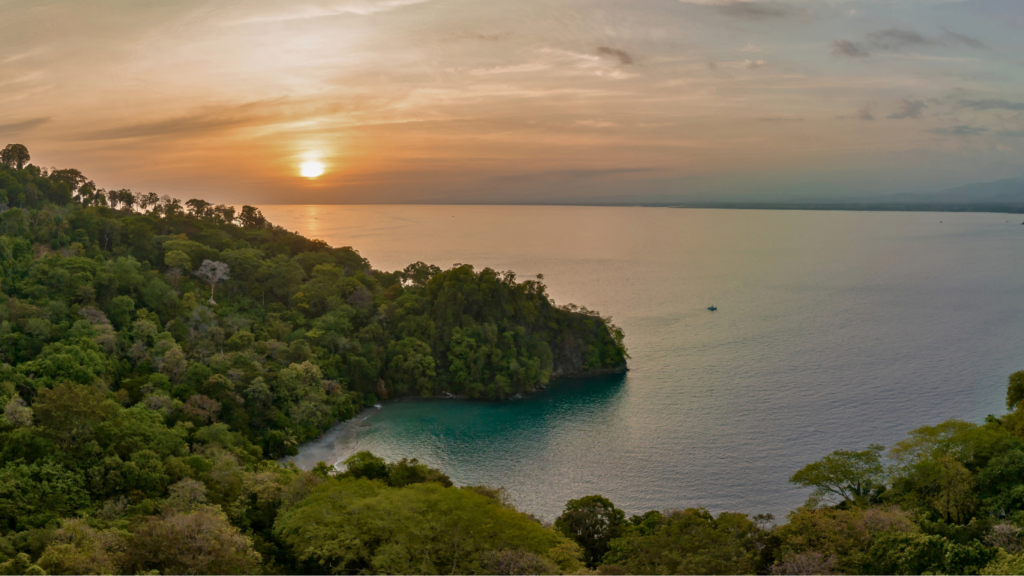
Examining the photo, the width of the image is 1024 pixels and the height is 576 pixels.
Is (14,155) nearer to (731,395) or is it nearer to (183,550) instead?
(183,550)

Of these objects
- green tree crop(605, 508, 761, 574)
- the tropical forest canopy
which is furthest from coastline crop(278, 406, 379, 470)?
green tree crop(605, 508, 761, 574)

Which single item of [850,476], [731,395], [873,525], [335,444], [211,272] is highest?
[211,272]

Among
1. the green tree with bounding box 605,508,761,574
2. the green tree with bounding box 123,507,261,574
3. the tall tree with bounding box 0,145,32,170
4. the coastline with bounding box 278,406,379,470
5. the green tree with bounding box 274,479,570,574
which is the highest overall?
the tall tree with bounding box 0,145,32,170

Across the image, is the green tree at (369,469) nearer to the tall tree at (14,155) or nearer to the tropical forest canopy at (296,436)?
the tropical forest canopy at (296,436)

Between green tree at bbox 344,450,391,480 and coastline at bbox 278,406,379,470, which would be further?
coastline at bbox 278,406,379,470

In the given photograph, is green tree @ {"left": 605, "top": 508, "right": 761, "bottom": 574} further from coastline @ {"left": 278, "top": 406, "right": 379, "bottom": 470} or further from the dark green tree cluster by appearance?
coastline @ {"left": 278, "top": 406, "right": 379, "bottom": 470}

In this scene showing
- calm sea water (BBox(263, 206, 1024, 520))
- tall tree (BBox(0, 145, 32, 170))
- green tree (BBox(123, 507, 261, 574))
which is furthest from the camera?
tall tree (BBox(0, 145, 32, 170))

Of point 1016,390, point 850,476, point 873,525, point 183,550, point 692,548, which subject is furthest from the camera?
point 1016,390

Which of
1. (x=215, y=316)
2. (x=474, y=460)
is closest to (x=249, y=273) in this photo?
(x=215, y=316)

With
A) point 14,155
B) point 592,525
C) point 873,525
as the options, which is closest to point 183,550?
point 592,525

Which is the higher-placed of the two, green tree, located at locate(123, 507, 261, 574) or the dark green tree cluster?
green tree, located at locate(123, 507, 261, 574)
